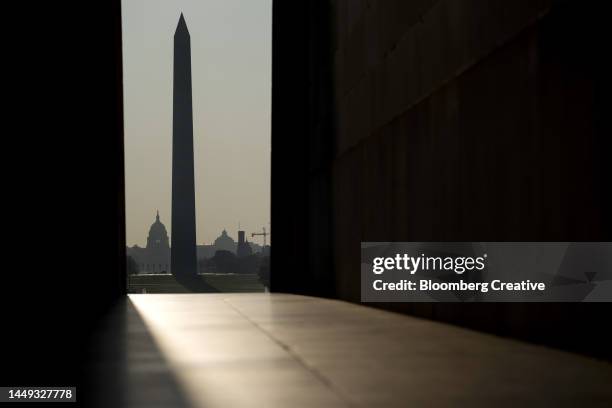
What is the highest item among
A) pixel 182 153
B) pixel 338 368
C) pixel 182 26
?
pixel 182 26

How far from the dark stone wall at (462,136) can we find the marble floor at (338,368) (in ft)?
2.92

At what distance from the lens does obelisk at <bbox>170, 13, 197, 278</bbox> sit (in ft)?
242

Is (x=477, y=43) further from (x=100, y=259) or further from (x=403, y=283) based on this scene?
(x=100, y=259)

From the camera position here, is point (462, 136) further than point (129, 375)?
Yes

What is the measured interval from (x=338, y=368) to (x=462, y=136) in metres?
4.66

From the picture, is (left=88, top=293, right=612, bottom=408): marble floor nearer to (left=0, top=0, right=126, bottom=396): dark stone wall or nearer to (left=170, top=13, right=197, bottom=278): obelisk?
(left=0, top=0, right=126, bottom=396): dark stone wall

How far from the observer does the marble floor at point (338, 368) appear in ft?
15.9

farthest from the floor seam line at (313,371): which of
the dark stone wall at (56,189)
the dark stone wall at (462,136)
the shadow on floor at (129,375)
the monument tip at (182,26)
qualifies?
the monument tip at (182,26)

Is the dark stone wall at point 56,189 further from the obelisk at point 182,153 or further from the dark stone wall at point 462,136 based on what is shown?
the obelisk at point 182,153

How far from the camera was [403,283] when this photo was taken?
40.7 feet

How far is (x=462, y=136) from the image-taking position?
32.8 feet

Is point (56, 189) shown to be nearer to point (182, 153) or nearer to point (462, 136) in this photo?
point (462, 136)

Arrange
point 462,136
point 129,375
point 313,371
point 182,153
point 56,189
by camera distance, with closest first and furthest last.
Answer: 1. point 129,375
2. point 313,371
3. point 462,136
4. point 56,189
5. point 182,153

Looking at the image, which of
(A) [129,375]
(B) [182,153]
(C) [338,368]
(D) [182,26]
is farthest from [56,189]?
(D) [182,26]
